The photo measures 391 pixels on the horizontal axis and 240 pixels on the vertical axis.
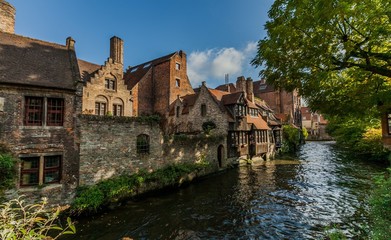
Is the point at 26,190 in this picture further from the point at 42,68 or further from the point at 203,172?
the point at 203,172

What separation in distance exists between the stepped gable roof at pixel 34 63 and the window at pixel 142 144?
19.1ft

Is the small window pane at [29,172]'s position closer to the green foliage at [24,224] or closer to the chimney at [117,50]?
the green foliage at [24,224]

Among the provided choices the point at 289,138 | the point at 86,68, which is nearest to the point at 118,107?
the point at 86,68

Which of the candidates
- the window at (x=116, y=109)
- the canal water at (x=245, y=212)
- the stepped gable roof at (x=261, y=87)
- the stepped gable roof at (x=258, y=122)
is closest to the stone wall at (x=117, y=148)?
the canal water at (x=245, y=212)

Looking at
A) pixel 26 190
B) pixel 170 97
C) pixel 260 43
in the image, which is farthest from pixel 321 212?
pixel 170 97

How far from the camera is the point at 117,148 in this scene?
14055mm

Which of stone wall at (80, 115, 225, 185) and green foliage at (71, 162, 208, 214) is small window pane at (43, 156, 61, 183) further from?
green foliage at (71, 162, 208, 214)

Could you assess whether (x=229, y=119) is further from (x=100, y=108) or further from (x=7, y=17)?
(x=7, y=17)

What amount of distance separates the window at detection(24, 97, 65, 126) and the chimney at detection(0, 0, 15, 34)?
A: 861 cm

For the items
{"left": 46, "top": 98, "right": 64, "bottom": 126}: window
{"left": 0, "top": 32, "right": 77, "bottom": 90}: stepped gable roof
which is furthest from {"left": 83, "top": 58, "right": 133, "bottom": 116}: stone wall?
{"left": 46, "top": 98, "right": 64, "bottom": 126}: window

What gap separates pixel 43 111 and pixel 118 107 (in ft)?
39.9

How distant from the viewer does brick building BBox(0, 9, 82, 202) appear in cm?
1084

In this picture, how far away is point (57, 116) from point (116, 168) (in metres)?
5.02

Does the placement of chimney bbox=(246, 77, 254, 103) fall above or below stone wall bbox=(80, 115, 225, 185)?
above
